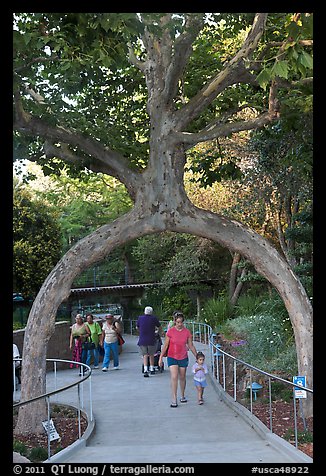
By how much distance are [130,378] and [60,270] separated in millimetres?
4252

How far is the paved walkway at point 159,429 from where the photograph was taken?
664 cm

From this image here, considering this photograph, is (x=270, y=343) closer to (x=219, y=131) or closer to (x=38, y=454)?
(x=219, y=131)

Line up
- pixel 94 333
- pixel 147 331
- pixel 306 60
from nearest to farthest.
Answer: pixel 306 60
pixel 147 331
pixel 94 333

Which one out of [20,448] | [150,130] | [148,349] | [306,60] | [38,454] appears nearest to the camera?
[306,60]

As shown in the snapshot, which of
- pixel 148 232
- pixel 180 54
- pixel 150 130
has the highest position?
pixel 180 54

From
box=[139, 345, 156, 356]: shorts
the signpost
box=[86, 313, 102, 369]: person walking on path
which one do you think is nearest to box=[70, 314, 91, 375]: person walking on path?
box=[86, 313, 102, 369]: person walking on path

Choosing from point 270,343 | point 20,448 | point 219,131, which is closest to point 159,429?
point 20,448

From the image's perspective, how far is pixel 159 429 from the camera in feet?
29.2

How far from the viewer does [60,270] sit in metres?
9.66

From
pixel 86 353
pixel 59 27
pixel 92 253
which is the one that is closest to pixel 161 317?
pixel 86 353

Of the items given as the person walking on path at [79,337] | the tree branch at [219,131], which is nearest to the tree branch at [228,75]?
the tree branch at [219,131]

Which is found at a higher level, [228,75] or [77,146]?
[228,75]
